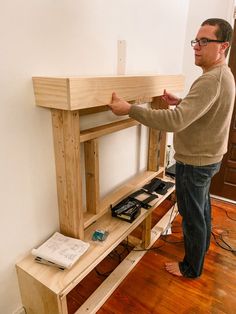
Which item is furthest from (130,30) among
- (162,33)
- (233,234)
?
(233,234)

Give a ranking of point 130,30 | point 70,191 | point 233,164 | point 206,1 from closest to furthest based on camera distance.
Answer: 1. point 70,191
2. point 130,30
3. point 206,1
4. point 233,164

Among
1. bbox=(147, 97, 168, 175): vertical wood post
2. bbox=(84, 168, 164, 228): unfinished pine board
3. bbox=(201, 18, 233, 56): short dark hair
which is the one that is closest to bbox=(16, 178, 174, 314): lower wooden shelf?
bbox=(84, 168, 164, 228): unfinished pine board

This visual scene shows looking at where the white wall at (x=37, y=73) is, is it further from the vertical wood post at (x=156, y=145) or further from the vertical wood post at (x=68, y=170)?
the vertical wood post at (x=156, y=145)

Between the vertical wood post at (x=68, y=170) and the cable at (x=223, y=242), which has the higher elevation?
the vertical wood post at (x=68, y=170)

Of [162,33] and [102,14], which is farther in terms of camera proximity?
[162,33]

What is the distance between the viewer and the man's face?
1.27 m

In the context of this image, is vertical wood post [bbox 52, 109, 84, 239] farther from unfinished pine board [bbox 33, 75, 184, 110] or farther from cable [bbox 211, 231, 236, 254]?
cable [bbox 211, 231, 236, 254]

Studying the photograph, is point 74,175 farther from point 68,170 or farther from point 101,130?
point 101,130

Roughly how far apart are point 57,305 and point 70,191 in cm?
52

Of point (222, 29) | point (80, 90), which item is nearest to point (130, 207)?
point (80, 90)

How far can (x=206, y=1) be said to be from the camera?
7.73 ft

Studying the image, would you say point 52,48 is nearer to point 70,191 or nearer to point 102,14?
point 102,14

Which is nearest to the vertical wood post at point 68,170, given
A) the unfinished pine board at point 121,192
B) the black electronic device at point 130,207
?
the unfinished pine board at point 121,192

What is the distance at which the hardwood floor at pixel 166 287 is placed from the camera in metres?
1.48
